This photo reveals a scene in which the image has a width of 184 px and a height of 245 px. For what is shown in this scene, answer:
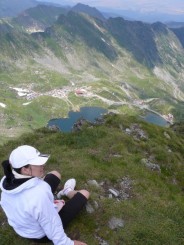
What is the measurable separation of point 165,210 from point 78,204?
5.68 meters

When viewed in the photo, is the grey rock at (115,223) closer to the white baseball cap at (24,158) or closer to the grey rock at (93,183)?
the grey rock at (93,183)

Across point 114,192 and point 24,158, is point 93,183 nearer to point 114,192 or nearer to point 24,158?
point 114,192

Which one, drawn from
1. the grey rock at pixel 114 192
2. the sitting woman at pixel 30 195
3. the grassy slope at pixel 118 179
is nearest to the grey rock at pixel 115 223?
the grassy slope at pixel 118 179

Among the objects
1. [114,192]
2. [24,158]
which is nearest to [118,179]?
[114,192]

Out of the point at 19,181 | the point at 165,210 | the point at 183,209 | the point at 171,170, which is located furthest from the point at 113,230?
the point at 171,170

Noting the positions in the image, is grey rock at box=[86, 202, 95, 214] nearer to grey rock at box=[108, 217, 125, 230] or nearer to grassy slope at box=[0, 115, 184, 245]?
grassy slope at box=[0, 115, 184, 245]

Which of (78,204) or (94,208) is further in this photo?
(94,208)

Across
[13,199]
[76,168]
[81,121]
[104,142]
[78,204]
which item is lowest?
[81,121]

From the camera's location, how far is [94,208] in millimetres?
17359

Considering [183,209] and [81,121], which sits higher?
[183,209]

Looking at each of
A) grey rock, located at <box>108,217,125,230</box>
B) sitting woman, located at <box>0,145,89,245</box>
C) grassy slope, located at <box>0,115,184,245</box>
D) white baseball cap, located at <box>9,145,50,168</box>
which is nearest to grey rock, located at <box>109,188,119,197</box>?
grassy slope, located at <box>0,115,184,245</box>

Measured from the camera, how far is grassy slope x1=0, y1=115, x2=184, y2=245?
52.8 feet

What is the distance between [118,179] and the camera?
21.7 m

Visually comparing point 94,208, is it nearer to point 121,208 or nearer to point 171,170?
point 121,208
